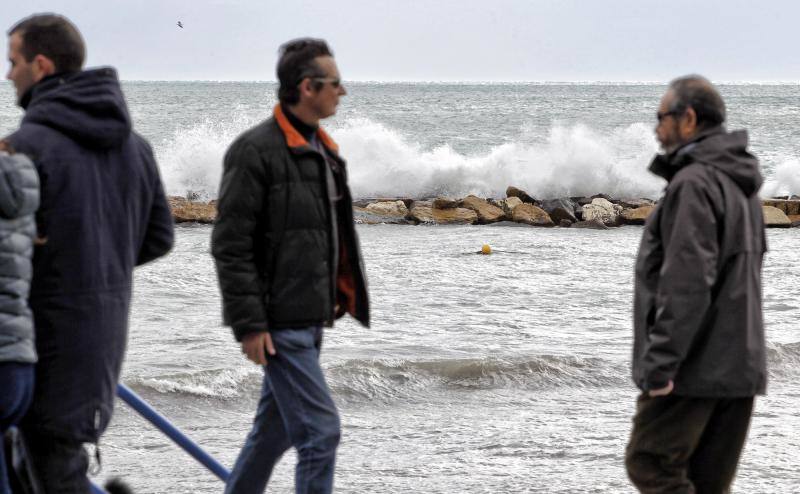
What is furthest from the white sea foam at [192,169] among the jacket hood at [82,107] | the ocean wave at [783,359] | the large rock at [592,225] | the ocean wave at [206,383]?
the jacket hood at [82,107]

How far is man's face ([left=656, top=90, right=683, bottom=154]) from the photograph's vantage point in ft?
12.2

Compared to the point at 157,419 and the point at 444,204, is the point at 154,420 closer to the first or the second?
the point at 157,419

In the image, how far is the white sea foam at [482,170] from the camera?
28.6 meters

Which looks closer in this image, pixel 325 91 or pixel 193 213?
pixel 325 91

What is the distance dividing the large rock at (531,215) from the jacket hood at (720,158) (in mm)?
18418

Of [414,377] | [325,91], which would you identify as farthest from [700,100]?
[414,377]

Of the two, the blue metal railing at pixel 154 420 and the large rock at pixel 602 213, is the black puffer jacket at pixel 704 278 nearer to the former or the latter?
the blue metal railing at pixel 154 420

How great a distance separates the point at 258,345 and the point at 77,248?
29.4 inches

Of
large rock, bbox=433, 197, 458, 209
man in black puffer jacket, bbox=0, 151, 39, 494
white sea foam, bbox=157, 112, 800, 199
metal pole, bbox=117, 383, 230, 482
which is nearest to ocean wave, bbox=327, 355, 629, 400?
metal pole, bbox=117, 383, 230, 482

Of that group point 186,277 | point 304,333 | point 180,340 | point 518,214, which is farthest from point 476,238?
point 304,333

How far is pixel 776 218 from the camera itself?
72.3 ft

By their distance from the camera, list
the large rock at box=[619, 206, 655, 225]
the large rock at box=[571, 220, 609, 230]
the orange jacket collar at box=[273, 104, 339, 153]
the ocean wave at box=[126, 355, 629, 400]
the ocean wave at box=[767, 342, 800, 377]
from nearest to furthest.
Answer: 1. the orange jacket collar at box=[273, 104, 339, 153]
2. the ocean wave at box=[126, 355, 629, 400]
3. the ocean wave at box=[767, 342, 800, 377]
4. the large rock at box=[571, 220, 609, 230]
5. the large rock at box=[619, 206, 655, 225]

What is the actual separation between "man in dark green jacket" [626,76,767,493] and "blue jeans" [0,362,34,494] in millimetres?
1696

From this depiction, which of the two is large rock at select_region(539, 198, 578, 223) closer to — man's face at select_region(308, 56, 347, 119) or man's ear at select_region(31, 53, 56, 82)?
man's face at select_region(308, 56, 347, 119)
